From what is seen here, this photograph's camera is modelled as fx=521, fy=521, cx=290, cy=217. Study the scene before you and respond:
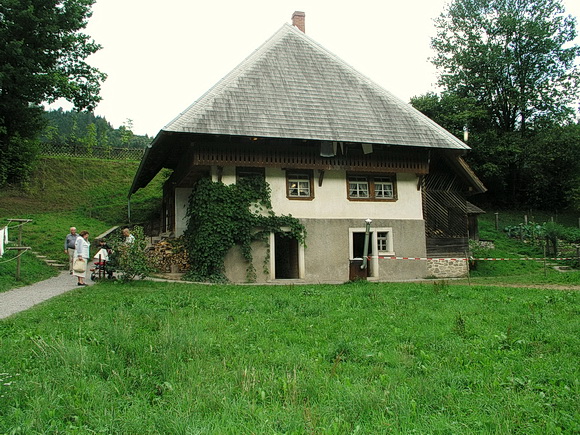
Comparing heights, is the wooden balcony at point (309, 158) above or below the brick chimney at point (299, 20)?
below

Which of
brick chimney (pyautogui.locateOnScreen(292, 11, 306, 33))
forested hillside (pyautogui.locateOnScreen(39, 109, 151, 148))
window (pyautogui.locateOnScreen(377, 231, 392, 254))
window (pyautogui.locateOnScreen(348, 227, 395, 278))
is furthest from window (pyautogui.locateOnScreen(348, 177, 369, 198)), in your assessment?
forested hillside (pyautogui.locateOnScreen(39, 109, 151, 148))

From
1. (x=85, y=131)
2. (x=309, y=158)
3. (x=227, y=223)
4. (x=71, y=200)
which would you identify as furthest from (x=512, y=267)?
(x=85, y=131)

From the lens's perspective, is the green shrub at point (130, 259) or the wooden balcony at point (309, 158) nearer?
the green shrub at point (130, 259)

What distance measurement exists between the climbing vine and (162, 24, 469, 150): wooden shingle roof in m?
2.05

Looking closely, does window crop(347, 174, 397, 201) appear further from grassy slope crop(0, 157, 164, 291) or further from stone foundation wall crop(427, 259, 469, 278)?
grassy slope crop(0, 157, 164, 291)

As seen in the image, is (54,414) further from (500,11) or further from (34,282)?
(500,11)

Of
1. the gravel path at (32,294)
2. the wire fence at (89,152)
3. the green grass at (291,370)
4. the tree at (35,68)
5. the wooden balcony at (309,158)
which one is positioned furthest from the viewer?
the wire fence at (89,152)

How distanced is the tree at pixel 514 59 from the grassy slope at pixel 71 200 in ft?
83.5

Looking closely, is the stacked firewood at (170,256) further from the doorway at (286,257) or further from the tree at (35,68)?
the tree at (35,68)

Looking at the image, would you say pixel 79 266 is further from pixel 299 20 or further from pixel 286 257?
pixel 299 20

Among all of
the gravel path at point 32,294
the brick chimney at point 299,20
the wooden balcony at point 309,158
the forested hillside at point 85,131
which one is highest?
the forested hillside at point 85,131

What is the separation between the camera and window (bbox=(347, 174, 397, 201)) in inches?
771

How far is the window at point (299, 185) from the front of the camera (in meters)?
18.7

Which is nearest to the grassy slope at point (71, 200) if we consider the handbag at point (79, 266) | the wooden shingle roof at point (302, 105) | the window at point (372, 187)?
the handbag at point (79, 266)
